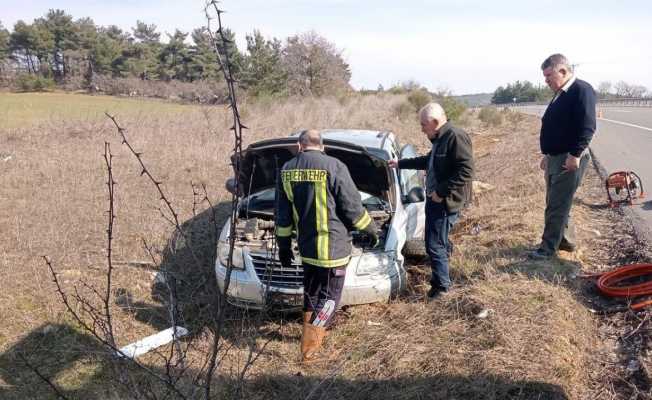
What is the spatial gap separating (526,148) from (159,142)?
10.2m

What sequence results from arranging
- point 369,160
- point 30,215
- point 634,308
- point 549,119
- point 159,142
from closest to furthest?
point 634,308 < point 549,119 < point 369,160 < point 30,215 < point 159,142

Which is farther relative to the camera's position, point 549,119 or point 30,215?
point 30,215

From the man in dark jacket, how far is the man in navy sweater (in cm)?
96

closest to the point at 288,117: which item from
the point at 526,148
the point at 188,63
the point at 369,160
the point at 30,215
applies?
the point at 526,148

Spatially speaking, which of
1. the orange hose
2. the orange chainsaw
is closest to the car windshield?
the orange hose

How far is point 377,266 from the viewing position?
409 cm

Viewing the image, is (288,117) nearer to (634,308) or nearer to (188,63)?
(634,308)

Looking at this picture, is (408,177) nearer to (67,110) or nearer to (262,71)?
(262,71)

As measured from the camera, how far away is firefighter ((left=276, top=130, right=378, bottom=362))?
352 cm

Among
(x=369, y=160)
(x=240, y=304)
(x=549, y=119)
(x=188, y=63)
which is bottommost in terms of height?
(x=240, y=304)

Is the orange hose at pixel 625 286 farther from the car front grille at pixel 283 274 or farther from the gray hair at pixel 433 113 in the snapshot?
the car front grille at pixel 283 274

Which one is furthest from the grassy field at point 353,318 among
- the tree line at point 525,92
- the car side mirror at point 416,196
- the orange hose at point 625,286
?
the tree line at point 525,92

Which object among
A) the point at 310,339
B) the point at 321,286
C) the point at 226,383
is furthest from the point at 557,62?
the point at 226,383

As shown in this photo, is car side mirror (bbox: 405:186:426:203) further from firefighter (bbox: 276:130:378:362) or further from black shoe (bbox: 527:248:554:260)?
black shoe (bbox: 527:248:554:260)
